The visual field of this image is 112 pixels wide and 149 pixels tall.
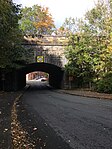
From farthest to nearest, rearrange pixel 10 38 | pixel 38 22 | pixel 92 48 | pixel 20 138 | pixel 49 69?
pixel 38 22 → pixel 49 69 → pixel 92 48 → pixel 10 38 → pixel 20 138

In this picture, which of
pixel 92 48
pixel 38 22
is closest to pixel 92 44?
pixel 92 48

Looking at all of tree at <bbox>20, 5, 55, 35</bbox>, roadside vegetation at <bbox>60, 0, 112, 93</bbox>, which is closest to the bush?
roadside vegetation at <bbox>60, 0, 112, 93</bbox>

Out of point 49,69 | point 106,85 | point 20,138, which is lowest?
point 20,138

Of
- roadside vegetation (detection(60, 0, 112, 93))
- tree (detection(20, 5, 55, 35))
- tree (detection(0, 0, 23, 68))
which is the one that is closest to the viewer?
tree (detection(0, 0, 23, 68))

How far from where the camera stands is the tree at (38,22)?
64.9 metres

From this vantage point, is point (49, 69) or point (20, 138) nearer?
point (20, 138)

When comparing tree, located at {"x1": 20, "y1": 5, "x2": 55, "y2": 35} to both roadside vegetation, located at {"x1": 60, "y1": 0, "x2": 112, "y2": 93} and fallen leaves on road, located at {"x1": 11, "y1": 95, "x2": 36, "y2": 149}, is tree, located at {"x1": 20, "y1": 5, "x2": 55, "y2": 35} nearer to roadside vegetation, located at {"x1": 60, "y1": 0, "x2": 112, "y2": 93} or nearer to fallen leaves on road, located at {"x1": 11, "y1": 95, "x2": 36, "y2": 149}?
roadside vegetation, located at {"x1": 60, "y1": 0, "x2": 112, "y2": 93}

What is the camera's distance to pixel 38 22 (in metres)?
→ 65.4

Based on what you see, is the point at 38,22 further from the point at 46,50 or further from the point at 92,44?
the point at 92,44

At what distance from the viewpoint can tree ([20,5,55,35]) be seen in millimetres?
64938

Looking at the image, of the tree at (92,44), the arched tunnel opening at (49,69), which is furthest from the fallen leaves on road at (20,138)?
the arched tunnel opening at (49,69)

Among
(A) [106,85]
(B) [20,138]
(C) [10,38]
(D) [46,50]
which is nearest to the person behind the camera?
(B) [20,138]

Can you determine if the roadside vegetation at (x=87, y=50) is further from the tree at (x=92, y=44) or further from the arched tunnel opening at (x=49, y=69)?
the arched tunnel opening at (x=49, y=69)

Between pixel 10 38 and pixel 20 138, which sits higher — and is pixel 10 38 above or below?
above
